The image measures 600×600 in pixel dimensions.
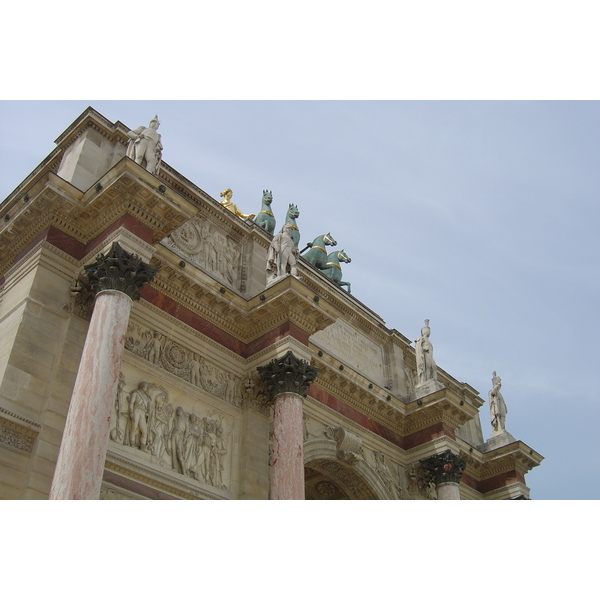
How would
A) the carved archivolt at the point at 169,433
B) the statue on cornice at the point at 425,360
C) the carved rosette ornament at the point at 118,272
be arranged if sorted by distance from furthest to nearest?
the statue on cornice at the point at 425,360 < the carved archivolt at the point at 169,433 < the carved rosette ornament at the point at 118,272

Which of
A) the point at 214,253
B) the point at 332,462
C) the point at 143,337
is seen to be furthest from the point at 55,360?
the point at 332,462

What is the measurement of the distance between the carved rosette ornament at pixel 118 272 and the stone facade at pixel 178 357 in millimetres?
206

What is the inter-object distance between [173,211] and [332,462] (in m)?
7.64

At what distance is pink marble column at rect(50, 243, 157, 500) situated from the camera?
9.27 metres

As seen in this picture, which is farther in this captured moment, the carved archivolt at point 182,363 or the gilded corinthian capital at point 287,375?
Result: the gilded corinthian capital at point 287,375

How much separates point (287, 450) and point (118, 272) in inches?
179

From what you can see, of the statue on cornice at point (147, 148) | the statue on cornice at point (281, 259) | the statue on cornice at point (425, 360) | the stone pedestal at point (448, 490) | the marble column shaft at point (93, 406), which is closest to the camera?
the marble column shaft at point (93, 406)

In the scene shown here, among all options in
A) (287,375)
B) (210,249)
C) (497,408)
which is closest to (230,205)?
(210,249)

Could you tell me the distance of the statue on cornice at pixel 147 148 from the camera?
43.5 ft

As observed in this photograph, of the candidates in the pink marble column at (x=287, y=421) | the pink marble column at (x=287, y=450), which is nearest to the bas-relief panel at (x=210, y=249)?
the pink marble column at (x=287, y=421)

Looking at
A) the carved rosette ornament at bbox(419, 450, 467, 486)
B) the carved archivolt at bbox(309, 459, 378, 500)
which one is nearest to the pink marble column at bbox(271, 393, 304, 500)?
the carved archivolt at bbox(309, 459, 378, 500)

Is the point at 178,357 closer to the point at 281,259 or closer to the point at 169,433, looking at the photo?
the point at 169,433

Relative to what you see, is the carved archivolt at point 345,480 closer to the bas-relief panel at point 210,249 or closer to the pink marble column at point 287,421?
the pink marble column at point 287,421

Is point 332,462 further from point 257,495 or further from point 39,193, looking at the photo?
point 39,193
